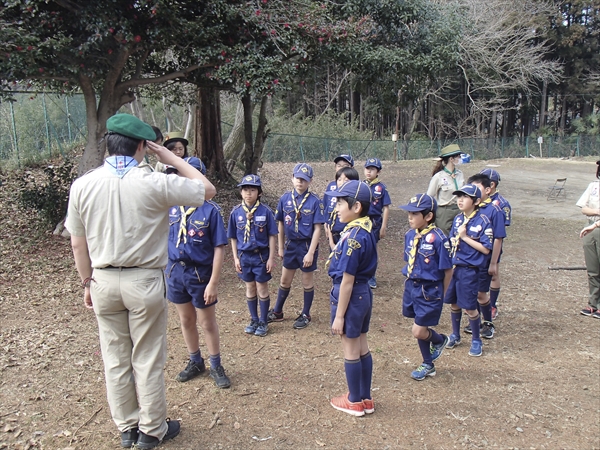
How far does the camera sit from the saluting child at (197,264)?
13.1 ft

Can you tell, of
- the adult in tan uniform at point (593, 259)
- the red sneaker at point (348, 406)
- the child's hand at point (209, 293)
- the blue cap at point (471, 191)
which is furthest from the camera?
the adult in tan uniform at point (593, 259)

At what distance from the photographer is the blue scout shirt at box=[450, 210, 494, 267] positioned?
5.05 metres

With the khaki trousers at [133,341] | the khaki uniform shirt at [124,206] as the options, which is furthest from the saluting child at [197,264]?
the khaki uniform shirt at [124,206]

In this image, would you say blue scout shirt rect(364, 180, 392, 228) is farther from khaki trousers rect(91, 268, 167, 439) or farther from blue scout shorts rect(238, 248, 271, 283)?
khaki trousers rect(91, 268, 167, 439)

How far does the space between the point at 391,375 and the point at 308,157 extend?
24135 mm

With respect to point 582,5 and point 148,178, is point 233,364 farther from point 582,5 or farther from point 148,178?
point 582,5

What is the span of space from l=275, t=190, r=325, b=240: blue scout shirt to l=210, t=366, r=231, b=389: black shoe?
6.12 ft

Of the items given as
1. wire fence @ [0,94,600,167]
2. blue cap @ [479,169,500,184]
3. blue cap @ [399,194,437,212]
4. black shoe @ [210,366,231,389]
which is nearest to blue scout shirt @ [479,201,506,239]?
blue cap @ [479,169,500,184]

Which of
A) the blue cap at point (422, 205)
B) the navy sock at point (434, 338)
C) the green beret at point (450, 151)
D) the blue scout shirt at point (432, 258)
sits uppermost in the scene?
the green beret at point (450, 151)

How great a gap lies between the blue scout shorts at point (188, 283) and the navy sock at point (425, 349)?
193 centimetres

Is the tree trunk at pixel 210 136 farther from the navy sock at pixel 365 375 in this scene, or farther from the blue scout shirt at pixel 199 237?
the navy sock at pixel 365 375

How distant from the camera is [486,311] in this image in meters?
5.60

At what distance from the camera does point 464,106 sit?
139 ft

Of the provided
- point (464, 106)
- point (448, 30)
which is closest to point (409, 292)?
point (448, 30)
